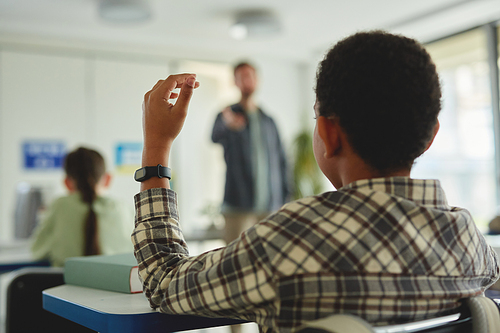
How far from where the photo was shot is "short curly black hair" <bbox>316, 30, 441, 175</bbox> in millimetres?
668

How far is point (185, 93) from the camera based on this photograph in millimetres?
858

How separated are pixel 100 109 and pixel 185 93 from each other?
460 cm

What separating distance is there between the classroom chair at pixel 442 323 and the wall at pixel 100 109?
4.69 m

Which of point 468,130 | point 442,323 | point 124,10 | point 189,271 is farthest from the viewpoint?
point 468,130

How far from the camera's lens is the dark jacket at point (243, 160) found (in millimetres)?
4051

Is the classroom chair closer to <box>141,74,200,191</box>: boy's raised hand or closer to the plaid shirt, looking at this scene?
the plaid shirt

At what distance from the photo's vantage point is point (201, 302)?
0.70 metres

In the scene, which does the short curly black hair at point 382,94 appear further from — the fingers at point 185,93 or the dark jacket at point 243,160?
the dark jacket at point 243,160

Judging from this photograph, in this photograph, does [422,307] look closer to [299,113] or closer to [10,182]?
[10,182]

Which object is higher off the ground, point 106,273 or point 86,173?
point 86,173

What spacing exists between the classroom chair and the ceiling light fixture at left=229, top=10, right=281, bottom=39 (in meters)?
4.14

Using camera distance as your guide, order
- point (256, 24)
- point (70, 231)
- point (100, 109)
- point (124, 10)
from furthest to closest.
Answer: point (100, 109), point (256, 24), point (124, 10), point (70, 231)

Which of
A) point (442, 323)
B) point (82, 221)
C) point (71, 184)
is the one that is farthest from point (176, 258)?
point (71, 184)

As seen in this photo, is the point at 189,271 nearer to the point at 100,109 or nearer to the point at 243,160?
the point at 243,160
